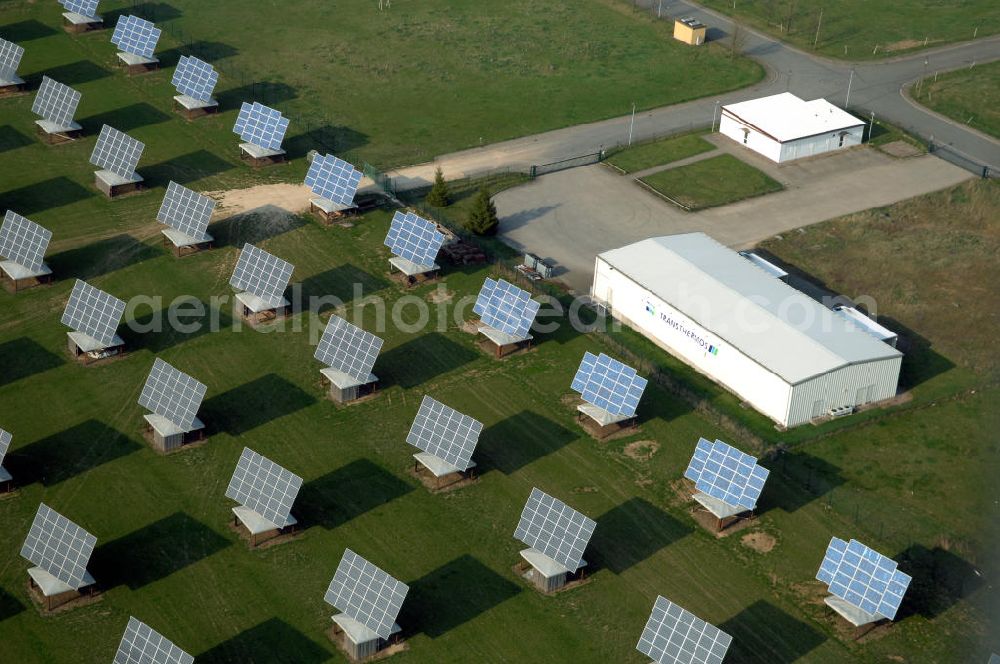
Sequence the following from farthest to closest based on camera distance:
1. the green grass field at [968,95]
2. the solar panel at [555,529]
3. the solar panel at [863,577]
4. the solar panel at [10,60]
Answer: the green grass field at [968,95]
the solar panel at [10,60]
the solar panel at [555,529]
the solar panel at [863,577]

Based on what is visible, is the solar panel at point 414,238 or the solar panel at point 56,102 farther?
the solar panel at point 56,102

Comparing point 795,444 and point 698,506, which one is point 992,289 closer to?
point 795,444

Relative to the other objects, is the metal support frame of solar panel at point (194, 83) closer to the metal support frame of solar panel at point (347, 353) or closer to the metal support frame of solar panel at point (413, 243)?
the metal support frame of solar panel at point (413, 243)

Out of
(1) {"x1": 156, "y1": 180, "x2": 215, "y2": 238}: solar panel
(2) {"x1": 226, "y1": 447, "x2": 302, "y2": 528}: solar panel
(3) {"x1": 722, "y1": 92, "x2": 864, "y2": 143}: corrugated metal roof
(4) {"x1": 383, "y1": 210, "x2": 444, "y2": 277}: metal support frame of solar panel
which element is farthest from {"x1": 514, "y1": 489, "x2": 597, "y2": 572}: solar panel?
(3) {"x1": 722, "y1": 92, "x2": 864, "y2": 143}: corrugated metal roof

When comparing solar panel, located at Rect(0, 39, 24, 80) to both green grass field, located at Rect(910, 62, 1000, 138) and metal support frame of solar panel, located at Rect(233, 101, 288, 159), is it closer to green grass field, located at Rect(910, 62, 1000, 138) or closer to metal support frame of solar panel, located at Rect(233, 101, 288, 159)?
metal support frame of solar panel, located at Rect(233, 101, 288, 159)

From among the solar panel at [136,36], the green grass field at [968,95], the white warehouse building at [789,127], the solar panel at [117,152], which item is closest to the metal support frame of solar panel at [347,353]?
the solar panel at [117,152]

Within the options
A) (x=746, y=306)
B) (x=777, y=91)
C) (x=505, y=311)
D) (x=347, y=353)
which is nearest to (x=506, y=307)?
(x=505, y=311)
